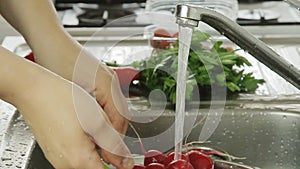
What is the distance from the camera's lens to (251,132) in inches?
49.3

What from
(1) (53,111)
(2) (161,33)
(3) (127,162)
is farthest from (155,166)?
(2) (161,33)

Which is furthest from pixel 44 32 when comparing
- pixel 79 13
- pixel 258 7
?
pixel 258 7

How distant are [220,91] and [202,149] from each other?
0.43ft

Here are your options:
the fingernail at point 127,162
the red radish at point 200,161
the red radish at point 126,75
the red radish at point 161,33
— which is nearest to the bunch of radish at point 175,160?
the red radish at point 200,161

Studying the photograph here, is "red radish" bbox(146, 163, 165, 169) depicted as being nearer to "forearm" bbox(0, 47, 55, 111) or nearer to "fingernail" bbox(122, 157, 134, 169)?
"fingernail" bbox(122, 157, 134, 169)

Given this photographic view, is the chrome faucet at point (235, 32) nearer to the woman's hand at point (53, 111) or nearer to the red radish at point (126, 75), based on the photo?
the woman's hand at point (53, 111)

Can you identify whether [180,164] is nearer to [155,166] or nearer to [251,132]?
[155,166]

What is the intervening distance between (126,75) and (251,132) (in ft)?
0.84

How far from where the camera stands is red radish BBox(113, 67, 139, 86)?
4.27 ft

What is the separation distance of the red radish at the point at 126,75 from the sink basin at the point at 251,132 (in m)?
0.09

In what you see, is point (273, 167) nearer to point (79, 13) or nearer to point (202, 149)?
point (202, 149)

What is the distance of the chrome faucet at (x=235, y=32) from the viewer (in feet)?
2.86

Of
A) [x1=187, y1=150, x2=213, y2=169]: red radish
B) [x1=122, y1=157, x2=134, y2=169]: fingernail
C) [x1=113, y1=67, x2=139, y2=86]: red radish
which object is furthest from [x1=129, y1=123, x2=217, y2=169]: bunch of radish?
[x1=113, y1=67, x2=139, y2=86]: red radish

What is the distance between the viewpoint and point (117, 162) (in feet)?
2.86
